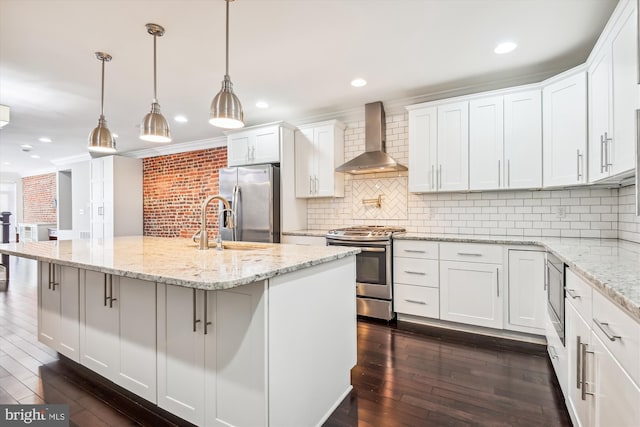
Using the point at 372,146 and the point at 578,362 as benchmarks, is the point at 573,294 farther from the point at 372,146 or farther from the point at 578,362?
the point at 372,146

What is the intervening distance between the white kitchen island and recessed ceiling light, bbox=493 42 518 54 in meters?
2.11

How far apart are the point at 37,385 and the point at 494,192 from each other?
430 cm

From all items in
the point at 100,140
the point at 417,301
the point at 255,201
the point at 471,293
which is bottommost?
the point at 417,301

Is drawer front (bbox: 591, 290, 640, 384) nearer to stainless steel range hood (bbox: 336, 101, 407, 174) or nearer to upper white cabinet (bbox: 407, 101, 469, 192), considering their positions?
upper white cabinet (bbox: 407, 101, 469, 192)

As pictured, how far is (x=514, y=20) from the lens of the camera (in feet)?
7.57

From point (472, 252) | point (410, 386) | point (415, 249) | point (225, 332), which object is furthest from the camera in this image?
point (415, 249)

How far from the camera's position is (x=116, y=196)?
6.40m

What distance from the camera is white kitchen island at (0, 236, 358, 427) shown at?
141 centimetres

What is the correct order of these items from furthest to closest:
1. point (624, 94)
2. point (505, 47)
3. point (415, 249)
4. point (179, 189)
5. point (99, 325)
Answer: point (179, 189)
point (415, 249)
point (505, 47)
point (99, 325)
point (624, 94)

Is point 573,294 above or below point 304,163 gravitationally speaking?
below

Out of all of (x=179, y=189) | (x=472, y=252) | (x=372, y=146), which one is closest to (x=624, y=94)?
(x=472, y=252)

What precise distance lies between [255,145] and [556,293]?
147 inches

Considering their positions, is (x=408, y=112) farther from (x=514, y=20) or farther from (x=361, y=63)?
(x=514, y=20)

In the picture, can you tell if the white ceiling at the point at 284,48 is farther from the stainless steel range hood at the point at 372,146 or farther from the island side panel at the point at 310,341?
the island side panel at the point at 310,341
